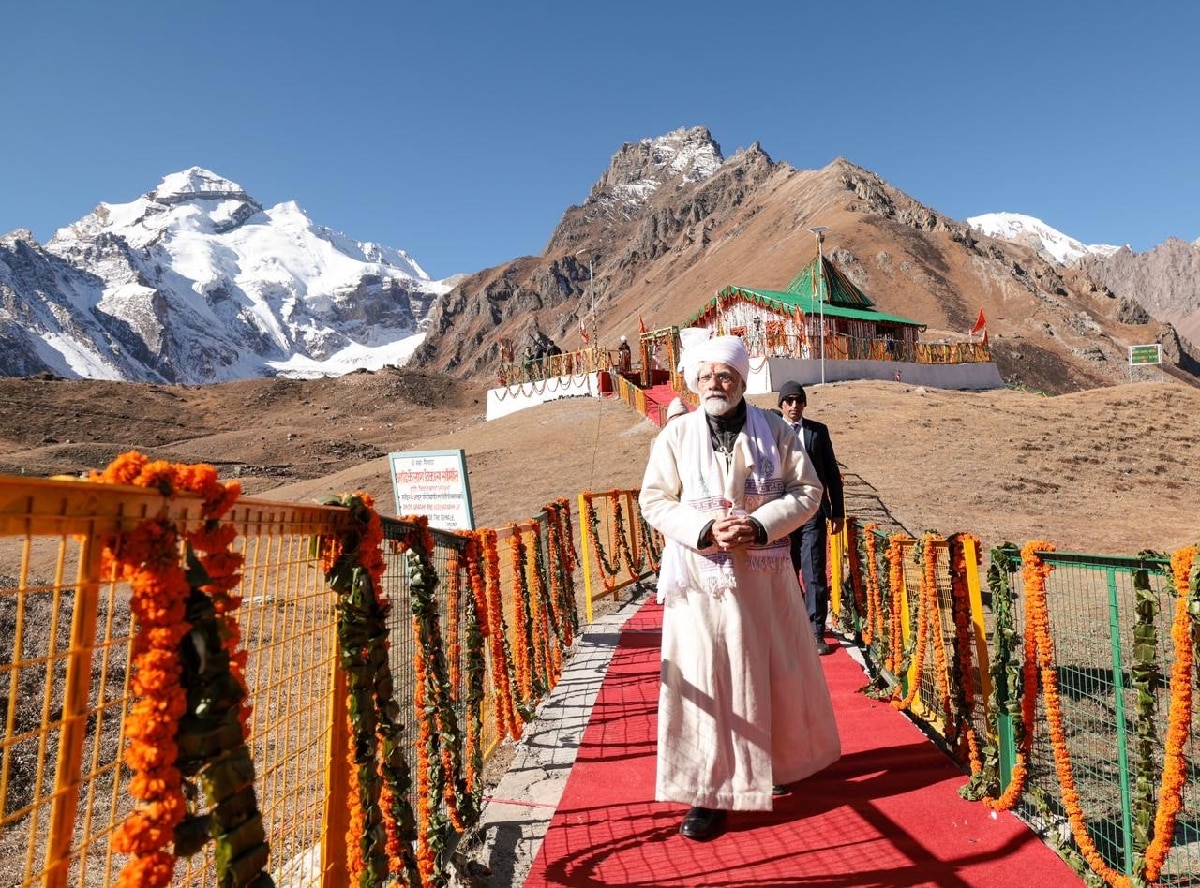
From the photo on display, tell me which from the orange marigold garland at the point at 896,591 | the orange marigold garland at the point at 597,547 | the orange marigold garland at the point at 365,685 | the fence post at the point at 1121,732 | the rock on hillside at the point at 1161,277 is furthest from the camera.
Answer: the rock on hillside at the point at 1161,277

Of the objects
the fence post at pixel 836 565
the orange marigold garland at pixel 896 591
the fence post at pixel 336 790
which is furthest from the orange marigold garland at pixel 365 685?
the fence post at pixel 836 565

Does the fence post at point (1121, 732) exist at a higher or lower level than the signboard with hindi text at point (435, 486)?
lower

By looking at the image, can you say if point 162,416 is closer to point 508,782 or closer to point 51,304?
point 508,782

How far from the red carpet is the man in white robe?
16 centimetres

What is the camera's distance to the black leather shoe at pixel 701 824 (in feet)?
9.69

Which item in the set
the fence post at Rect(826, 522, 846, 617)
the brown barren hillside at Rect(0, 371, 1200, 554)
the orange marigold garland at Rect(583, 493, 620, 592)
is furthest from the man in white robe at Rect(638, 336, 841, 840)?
the brown barren hillside at Rect(0, 371, 1200, 554)

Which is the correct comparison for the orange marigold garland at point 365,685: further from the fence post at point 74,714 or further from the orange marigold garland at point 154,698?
the fence post at point 74,714

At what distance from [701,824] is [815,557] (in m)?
2.43

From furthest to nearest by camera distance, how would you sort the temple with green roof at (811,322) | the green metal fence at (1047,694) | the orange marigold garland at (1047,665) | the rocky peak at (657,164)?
the rocky peak at (657,164) → the temple with green roof at (811,322) → the orange marigold garland at (1047,665) → the green metal fence at (1047,694)

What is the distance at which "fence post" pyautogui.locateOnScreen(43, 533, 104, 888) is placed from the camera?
1.07 metres

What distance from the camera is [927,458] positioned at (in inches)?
623

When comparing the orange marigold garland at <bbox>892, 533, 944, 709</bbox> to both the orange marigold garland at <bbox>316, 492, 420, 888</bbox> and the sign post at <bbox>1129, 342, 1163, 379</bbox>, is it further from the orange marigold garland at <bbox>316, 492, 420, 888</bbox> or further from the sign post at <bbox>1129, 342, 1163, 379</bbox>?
the sign post at <bbox>1129, 342, 1163, 379</bbox>

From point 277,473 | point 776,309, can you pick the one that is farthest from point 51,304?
point 776,309

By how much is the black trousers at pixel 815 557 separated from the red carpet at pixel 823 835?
49.2 inches
